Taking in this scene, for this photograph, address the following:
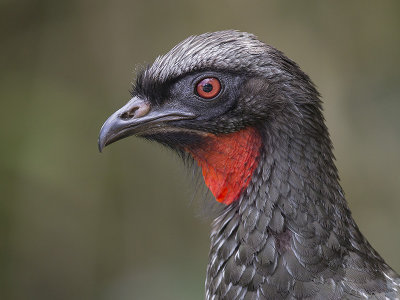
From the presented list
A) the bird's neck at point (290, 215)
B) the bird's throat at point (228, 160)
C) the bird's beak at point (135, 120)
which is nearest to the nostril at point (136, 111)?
the bird's beak at point (135, 120)

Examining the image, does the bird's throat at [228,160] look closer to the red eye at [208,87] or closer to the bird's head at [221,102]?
the bird's head at [221,102]

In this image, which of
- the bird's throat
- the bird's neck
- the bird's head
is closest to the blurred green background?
the bird's throat

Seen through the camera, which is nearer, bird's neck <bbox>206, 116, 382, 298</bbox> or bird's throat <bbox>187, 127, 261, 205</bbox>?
bird's neck <bbox>206, 116, 382, 298</bbox>

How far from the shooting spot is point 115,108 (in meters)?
8.38

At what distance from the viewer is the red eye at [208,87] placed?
3729mm

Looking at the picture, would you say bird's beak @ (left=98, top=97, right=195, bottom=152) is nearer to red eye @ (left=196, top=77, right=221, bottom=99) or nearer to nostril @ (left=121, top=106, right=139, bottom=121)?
nostril @ (left=121, top=106, right=139, bottom=121)

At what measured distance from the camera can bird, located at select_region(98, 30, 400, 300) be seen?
353cm

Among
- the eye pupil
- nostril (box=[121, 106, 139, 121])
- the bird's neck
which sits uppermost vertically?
the eye pupil

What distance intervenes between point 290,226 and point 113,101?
519cm

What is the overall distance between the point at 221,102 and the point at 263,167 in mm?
432

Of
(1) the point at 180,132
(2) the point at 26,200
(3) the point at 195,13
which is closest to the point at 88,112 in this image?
(2) the point at 26,200

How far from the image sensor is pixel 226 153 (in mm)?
3857

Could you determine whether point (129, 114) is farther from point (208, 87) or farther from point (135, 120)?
point (208, 87)

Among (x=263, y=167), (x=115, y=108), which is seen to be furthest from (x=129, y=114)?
(x=115, y=108)
